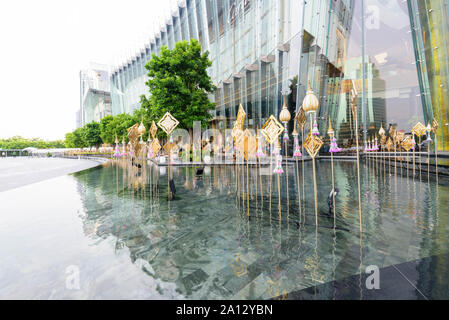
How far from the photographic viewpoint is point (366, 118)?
23.4 meters

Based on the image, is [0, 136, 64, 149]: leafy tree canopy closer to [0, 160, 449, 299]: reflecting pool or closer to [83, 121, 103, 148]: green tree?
[83, 121, 103, 148]: green tree

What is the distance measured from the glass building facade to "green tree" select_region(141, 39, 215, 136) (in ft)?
25.6

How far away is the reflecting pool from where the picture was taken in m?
2.32

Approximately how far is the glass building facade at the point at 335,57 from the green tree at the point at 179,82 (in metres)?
7.81

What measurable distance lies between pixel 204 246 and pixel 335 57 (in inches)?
1107

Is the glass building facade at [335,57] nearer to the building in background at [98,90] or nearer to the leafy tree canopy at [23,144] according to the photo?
the building in background at [98,90]

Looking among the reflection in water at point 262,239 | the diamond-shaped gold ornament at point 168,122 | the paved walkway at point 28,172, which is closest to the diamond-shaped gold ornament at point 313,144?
the reflection in water at point 262,239

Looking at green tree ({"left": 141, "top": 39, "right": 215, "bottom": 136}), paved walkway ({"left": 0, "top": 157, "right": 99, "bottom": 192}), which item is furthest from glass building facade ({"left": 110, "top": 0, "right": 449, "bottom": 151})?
paved walkway ({"left": 0, "top": 157, "right": 99, "bottom": 192})

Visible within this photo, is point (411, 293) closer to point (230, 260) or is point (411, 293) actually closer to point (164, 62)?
point (230, 260)

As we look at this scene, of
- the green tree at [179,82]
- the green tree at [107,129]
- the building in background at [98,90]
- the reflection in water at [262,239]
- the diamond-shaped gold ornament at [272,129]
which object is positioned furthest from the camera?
the building in background at [98,90]

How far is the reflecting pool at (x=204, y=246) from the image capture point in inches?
91.5

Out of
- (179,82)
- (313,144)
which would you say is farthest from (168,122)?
(179,82)
